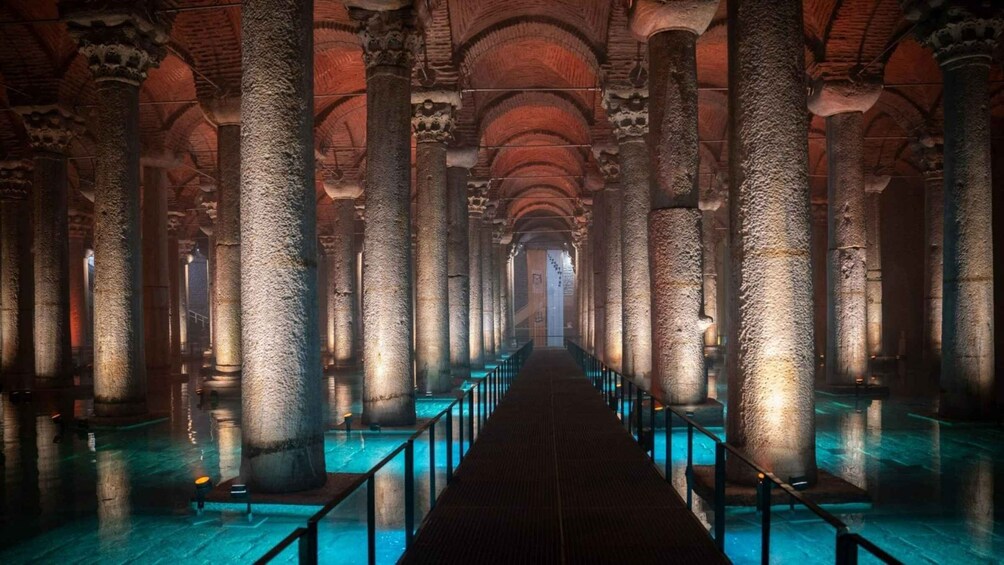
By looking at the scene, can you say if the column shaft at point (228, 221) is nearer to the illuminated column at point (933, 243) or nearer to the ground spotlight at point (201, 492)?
the ground spotlight at point (201, 492)

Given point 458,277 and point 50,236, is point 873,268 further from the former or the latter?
point 50,236

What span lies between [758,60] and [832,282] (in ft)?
28.9

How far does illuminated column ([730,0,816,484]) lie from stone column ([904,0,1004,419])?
579 centimetres

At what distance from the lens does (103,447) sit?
944 cm

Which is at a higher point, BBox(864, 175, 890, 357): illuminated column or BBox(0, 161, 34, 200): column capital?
BBox(0, 161, 34, 200): column capital

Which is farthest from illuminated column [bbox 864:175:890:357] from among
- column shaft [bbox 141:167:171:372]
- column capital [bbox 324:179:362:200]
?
column shaft [bbox 141:167:171:372]

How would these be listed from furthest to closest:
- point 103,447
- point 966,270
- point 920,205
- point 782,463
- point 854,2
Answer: point 920,205, point 854,2, point 966,270, point 103,447, point 782,463

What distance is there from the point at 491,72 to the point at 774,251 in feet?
41.7

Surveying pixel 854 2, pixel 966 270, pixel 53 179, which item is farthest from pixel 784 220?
pixel 53 179

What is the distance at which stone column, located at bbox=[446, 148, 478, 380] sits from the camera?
16.3 m

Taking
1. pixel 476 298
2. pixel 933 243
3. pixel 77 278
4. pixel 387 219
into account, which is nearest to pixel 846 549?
pixel 387 219

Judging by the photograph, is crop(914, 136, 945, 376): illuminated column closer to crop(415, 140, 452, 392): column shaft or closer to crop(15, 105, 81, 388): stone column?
crop(415, 140, 452, 392): column shaft

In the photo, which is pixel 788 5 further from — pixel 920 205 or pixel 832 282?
pixel 920 205

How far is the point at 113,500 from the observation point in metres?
6.64
